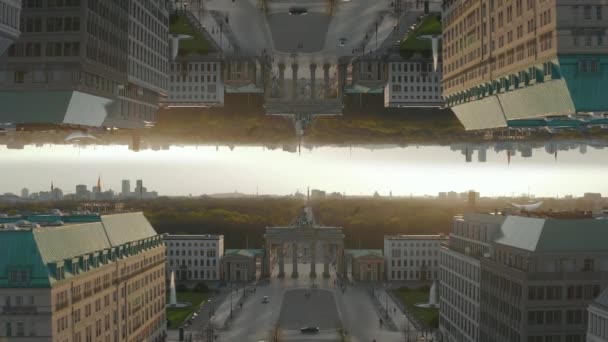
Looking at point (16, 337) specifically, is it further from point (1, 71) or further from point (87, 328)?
point (1, 71)

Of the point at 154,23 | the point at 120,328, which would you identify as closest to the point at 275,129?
the point at 154,23

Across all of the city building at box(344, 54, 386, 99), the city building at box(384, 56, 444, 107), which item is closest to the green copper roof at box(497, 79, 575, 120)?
the city building at box(344, 54, 386, 99)

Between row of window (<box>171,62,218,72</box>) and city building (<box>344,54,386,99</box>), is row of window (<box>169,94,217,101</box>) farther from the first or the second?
city building (<box>344,54,386,99</box>)

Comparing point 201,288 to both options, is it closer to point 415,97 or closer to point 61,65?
point 415,97

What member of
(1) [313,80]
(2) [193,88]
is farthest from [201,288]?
(1) [313,80]

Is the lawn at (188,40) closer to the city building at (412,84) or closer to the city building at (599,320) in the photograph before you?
the city building at (412,84)
